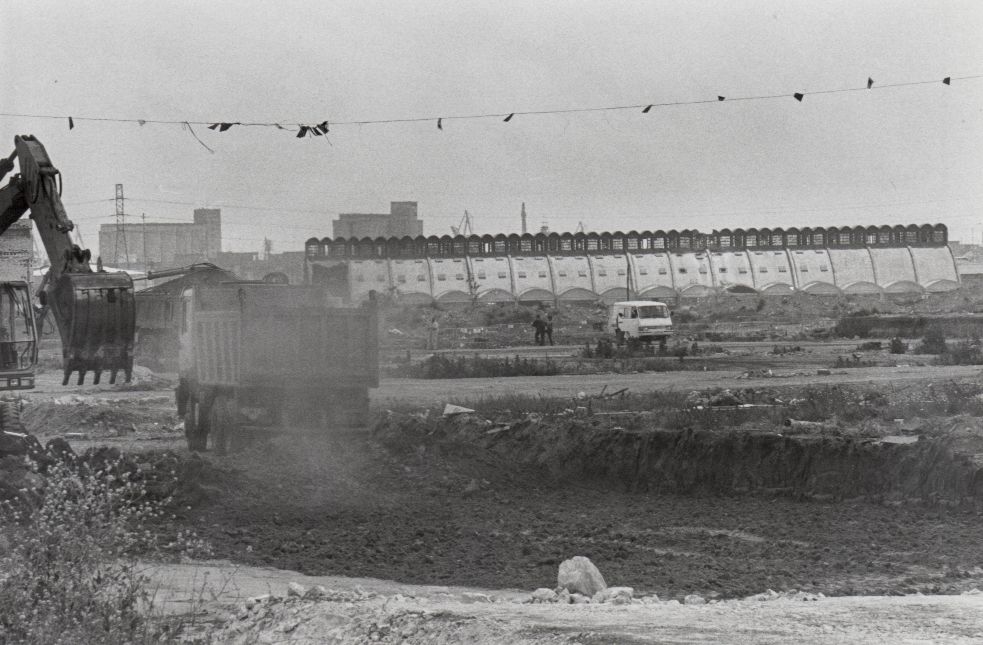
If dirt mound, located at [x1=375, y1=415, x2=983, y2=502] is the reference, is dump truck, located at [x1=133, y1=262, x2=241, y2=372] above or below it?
above

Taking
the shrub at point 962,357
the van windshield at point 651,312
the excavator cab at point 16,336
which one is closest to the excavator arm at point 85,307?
the excavator cab at point 16,336

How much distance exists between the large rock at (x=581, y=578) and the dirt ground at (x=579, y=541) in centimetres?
59

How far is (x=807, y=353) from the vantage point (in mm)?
40375

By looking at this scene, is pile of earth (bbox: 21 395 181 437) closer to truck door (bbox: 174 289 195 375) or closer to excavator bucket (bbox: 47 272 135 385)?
truck door (bbox: 174 289 195 375)

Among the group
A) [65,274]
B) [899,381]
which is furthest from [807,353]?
[65,274]

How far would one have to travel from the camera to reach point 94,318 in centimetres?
1545

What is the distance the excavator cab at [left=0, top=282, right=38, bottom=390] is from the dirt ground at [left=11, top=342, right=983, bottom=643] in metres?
4.36

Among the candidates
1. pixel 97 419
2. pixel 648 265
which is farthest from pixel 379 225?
pixel 97 419

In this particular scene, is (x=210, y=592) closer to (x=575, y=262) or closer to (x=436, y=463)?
(x=436, y=463)

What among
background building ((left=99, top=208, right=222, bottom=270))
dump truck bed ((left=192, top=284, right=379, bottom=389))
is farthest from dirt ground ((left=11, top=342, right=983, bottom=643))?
background building ((left=99, top=208, right=222, bottom=270))

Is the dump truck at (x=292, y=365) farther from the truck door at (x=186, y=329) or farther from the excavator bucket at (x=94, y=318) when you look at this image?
the excavator bucket at (x=94, y=318)

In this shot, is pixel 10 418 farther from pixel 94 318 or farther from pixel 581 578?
pixel 581 578

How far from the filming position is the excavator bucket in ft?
50.4

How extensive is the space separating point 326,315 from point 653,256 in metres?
56.6
